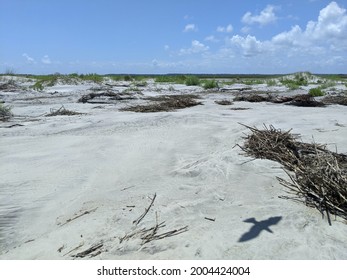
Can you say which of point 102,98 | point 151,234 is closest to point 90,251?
point 151,234

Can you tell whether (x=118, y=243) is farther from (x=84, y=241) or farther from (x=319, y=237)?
(x=319, y=237)

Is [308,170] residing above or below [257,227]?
above

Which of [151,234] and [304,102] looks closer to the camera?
[151,234]

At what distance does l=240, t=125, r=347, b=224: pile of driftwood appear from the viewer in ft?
10.3

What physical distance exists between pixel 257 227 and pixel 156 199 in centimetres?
107

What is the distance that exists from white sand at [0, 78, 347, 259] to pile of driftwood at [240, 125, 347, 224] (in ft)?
0.46

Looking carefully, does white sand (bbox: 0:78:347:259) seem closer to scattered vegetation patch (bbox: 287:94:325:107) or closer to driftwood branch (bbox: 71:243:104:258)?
driftwood branch (bbox: 71:243:104:258)

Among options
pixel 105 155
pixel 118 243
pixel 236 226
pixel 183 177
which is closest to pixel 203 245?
pixel 236 226

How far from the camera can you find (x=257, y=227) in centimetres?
286

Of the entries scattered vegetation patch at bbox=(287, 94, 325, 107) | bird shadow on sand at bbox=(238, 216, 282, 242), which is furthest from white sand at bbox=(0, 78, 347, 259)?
scattered vegetation patch at bbox=(287, 94, 325, 107)

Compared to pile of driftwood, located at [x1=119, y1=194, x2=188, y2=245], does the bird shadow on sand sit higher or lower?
higher

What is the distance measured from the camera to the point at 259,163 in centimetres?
418

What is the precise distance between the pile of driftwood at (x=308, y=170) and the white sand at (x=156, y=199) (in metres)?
0.14

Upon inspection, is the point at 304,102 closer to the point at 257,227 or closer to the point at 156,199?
the point at 156,199
